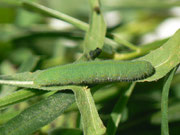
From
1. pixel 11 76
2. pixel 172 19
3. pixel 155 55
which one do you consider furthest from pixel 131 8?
pixel 11 76

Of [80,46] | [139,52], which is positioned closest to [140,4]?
[80,46]

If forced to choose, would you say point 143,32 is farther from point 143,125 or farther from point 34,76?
point 34,76

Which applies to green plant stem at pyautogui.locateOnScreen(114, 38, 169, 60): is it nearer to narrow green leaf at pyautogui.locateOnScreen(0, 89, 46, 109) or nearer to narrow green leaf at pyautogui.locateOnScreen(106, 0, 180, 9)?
narrow green leaf at pyautogui.locateOnScreen(0, 89, 46, 109)

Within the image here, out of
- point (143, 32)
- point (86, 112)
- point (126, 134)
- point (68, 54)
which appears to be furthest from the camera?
point (143, 32)

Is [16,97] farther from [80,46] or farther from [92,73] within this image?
[80,46]

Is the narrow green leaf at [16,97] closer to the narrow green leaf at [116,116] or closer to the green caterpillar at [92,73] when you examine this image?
the green caterpillar at [92,73]
